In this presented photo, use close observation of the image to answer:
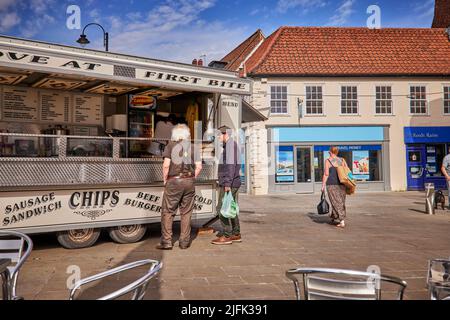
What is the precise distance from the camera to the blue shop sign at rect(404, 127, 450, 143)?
73.0ft

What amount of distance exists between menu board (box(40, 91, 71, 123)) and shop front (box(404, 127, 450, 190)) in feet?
62.7

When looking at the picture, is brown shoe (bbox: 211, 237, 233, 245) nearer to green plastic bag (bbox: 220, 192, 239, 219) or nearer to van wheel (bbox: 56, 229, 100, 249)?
green plastic bag (bbox: 220, 192, 239, 219)

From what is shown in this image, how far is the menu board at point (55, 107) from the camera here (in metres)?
7.90

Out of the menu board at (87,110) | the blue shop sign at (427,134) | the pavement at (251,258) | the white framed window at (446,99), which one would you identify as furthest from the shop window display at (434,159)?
the menu board at (87,110)

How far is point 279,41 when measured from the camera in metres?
23.7

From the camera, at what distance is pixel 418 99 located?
22609mm

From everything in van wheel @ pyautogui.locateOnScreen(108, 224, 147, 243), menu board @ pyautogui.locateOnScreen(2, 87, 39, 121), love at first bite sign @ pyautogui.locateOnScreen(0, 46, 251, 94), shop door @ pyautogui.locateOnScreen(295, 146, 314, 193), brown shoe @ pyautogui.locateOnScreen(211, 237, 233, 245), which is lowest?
brown shoe @ pyautogui.locateOnScreen(211, 237, 233, 245)

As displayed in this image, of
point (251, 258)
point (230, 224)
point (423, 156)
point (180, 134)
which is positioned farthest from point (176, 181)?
point (423, 156)

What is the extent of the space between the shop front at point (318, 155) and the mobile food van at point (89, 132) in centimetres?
1273

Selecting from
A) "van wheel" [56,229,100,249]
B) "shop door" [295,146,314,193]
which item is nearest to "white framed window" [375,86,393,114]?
"shop door" [295,146,314,193]

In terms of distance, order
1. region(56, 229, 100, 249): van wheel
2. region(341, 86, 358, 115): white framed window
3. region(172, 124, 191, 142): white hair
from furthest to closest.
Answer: region(341, 86, 358, 115): white framed window < region(172, 124, 191, 142): white hair < region(56, 229, 100, 249): van wheel

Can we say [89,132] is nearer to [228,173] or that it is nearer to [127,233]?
[127,233]
